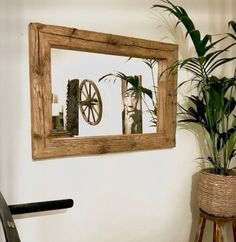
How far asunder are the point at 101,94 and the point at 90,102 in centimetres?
9

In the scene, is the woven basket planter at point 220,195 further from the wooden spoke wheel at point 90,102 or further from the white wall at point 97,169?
the wooden spoke wheel at point 90,102

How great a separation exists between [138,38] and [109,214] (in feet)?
3.67

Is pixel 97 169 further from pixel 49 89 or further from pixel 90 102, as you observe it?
pixel 49 89

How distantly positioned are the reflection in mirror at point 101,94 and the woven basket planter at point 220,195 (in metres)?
0.49

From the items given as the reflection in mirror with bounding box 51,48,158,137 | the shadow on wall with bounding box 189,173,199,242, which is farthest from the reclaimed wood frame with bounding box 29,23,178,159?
the shadow on wall with bounding box 189,173,199,242

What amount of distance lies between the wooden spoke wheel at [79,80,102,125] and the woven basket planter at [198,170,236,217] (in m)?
0.80

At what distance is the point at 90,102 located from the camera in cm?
170

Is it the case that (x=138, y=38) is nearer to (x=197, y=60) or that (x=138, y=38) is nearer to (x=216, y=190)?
(x=197, y=60)

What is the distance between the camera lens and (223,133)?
1868 millimetres

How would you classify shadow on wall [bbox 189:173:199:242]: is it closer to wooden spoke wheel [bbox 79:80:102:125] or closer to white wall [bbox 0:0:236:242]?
white wall [bbox 0:0:236:242]

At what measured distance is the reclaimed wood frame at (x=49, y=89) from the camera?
150 cm

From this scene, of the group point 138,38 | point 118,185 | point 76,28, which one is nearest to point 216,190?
point 118,185

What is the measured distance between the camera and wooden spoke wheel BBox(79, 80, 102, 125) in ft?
5.46

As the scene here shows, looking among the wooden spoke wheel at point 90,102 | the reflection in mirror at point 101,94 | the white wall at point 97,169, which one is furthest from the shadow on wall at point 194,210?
the wooden spoke wheel at point 90,102
